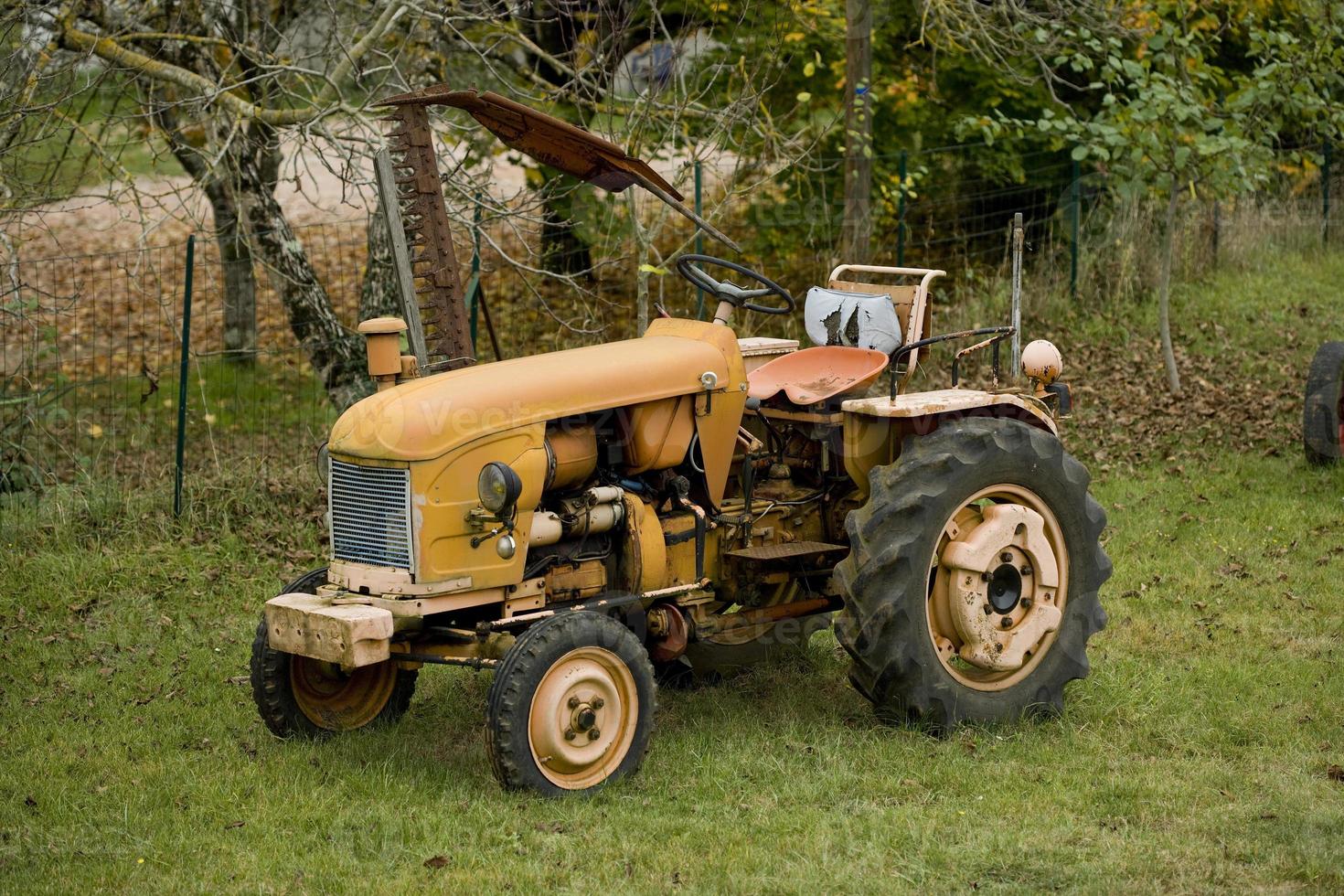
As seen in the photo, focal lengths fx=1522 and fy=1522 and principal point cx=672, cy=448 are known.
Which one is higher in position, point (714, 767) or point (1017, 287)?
point (1017, 287)

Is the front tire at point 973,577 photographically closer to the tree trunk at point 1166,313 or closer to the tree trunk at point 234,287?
the tree trunk at point 1166,313

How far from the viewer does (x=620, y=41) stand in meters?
9.10

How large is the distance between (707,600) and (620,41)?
450 cm

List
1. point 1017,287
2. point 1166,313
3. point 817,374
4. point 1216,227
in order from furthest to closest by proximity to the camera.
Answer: point 1216,227
point 1166,313
point 817,374
point 1017,287

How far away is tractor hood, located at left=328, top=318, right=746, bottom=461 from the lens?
4.95m

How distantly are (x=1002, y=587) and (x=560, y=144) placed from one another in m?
2.35

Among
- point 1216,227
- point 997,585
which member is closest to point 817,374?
point 997,585

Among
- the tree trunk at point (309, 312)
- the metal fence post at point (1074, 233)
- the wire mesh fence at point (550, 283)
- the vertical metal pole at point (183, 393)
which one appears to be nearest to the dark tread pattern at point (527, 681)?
the wire mesh fence at point (550, 283)

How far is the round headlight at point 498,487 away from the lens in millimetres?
4859

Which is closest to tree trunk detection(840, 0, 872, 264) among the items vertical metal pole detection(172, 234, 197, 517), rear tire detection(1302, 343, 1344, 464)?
rear tire detection(1302, 343, 1344, 464)

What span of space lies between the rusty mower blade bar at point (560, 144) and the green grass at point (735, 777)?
197 cm

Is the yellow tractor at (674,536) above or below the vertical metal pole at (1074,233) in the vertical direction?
below

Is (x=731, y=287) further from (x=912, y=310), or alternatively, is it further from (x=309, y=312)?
(x=309, y=312)

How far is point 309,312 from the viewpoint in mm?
9898
